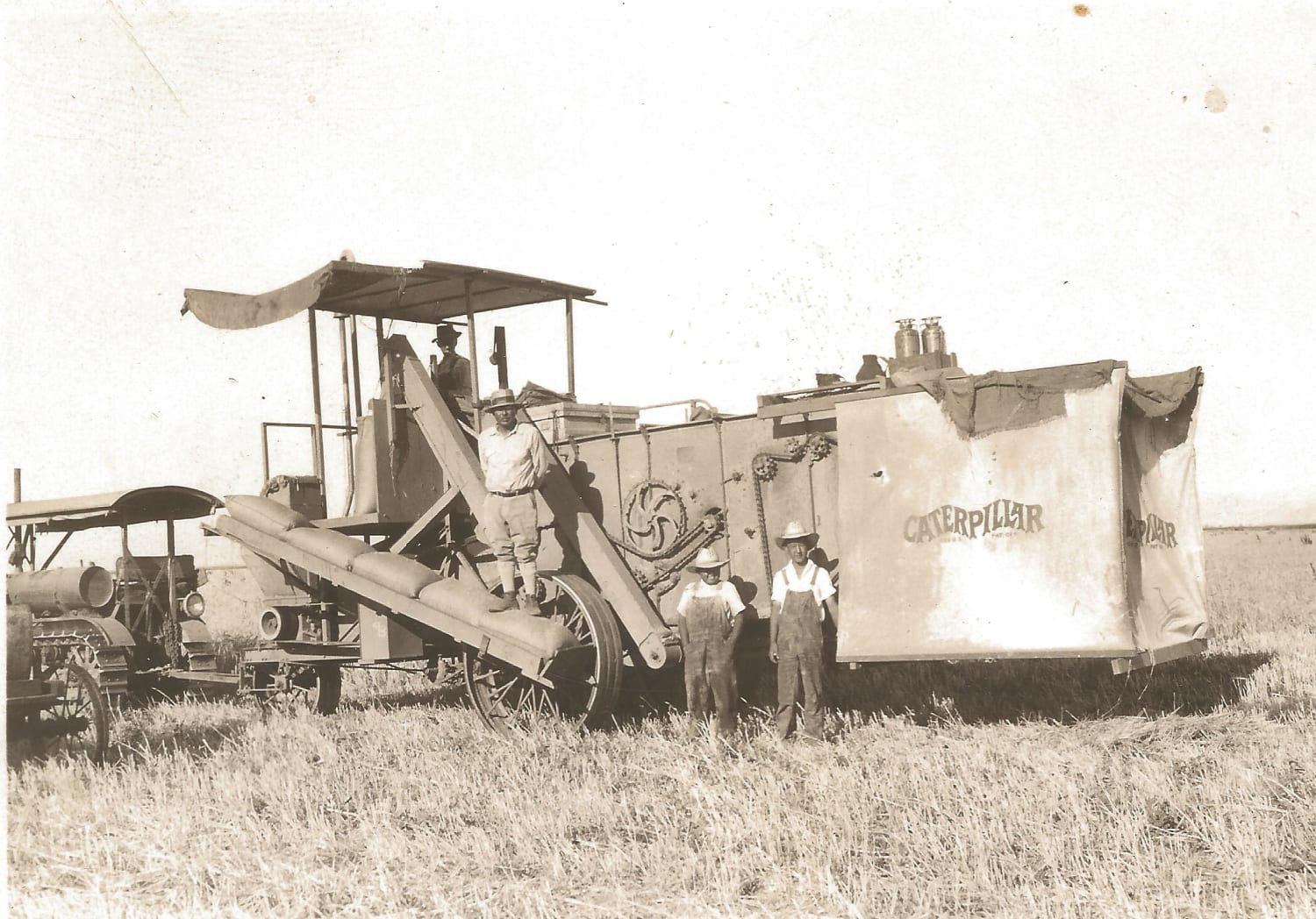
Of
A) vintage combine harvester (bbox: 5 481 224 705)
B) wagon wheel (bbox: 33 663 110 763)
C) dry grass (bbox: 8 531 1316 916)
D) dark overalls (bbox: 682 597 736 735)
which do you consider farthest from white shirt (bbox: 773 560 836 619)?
vintage combine harvester (bbox: 5 481 224 705)

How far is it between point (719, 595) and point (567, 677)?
4.77 feet

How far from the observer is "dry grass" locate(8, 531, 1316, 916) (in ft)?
18.3

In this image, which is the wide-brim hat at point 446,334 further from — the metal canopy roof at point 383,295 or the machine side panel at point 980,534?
the machine side panel at point 980,534

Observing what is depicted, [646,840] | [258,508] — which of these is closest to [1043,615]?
[646,840]

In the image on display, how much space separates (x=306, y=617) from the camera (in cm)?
1260

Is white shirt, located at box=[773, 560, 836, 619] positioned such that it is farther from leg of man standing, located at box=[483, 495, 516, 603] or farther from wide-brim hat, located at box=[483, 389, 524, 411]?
wide-brim hat, located at box=[483, 389, 524, 411]

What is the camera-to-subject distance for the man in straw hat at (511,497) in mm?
9953

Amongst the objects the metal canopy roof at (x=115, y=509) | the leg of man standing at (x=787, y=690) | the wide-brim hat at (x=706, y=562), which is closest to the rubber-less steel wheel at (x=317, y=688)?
the metal canopy roof at (x=115, y=509)

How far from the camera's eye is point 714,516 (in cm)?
1033

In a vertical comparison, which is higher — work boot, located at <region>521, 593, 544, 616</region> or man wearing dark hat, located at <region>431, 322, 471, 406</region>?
man wearing dark hat, located at <region>431, 322, 471, 406</region>

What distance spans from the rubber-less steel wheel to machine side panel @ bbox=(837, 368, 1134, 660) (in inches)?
243

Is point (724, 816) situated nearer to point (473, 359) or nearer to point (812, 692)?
point (812, 692)

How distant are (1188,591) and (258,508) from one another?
8.36m

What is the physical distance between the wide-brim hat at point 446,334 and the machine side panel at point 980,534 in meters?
4.86
